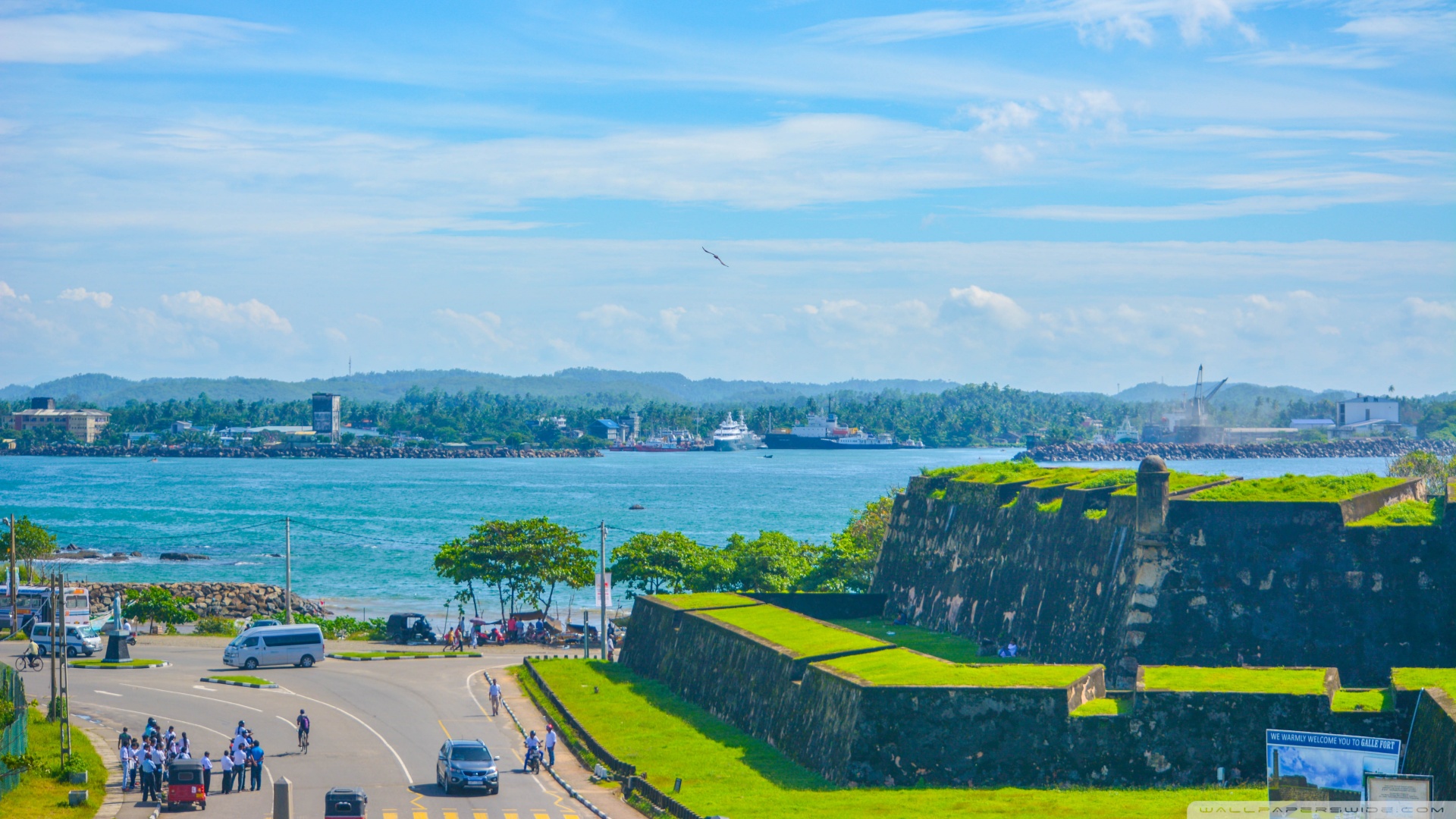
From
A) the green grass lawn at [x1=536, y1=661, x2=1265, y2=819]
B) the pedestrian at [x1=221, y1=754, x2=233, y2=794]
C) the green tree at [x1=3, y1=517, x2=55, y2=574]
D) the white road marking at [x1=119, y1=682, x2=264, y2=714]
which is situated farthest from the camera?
the green tree at [x1=3, y1=517, x2=55, y2=574]

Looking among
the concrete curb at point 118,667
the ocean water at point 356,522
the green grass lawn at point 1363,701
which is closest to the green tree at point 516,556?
the concrete curb at point 118,667

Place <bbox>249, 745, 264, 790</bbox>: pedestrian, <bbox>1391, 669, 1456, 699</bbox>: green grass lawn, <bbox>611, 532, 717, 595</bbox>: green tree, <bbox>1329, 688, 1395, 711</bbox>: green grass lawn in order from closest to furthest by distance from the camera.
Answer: <bbox>1391, 669, 1456, 699</bbox>: green grass lawn, <bbox>1329, 688, 1395, 711</bbox>: green grass lawn, <bbox>249, 745, 264, 790</bbox>: pedestrian, <bbox>611, 532, 717, 595</bbox>: green tree

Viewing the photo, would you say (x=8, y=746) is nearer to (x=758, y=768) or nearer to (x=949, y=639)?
(x=758, y=768)

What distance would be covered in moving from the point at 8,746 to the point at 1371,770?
105ft

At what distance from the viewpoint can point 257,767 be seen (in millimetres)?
33719

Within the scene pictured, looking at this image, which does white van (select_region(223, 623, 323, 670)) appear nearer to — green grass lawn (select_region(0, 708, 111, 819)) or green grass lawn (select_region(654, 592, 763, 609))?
green grass lawn (select_region(0, 708, 111, 819))

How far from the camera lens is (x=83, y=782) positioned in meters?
33.1

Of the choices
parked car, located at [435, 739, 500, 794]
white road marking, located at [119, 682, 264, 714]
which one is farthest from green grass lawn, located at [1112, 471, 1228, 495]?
white road marking, located at [119, 682, 264, 714]

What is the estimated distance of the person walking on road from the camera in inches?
1293

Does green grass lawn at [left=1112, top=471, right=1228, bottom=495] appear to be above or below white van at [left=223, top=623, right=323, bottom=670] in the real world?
above

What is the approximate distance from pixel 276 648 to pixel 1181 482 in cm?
3471

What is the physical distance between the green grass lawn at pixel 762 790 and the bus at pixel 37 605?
104ft

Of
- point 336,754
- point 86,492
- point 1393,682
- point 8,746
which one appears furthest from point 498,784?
point 86,492

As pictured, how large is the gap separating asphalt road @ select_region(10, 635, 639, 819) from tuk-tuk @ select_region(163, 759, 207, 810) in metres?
0.53
